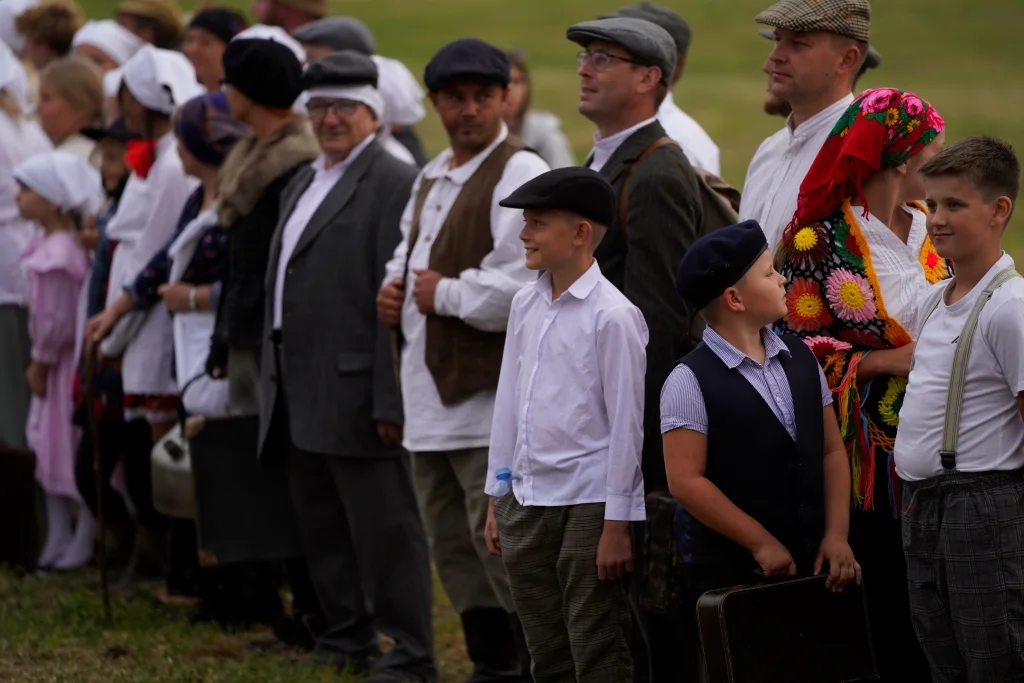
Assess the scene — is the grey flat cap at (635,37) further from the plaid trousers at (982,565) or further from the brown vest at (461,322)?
the plaid trousers at (982,565)

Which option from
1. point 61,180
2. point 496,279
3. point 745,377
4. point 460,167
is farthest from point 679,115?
point 61,180

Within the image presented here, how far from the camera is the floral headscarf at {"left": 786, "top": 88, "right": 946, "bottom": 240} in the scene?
4.13 meters

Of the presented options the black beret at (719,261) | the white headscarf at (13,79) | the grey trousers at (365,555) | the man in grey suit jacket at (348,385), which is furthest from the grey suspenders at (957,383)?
the white headscarf at (13,79)

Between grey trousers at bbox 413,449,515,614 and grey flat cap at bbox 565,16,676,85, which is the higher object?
grey flat cap at bbox 565,16,676,85

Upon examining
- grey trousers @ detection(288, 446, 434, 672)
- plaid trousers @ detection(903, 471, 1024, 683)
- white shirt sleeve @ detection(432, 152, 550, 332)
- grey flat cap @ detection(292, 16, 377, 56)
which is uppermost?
grey flat cap @ detection(292, 16, 377, 56)

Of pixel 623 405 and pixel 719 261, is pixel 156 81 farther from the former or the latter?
pixel 719 261

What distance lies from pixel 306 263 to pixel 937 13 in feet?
104

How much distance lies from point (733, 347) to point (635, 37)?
1341 millimetres

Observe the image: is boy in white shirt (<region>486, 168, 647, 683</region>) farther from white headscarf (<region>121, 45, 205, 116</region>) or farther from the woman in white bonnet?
the woman in white bonnet

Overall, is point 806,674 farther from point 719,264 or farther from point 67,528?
point 67,528

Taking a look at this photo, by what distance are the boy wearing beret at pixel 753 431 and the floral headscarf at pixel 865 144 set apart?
0.31 meters

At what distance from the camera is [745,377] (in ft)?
13.0

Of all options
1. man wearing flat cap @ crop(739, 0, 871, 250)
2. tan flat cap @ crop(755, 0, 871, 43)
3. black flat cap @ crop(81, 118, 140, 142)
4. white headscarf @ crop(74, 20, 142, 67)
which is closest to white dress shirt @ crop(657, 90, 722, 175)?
man wearing flat cap @ crop(739, 0, 871, 250)

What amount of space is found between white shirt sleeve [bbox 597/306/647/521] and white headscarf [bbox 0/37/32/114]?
204 inches
